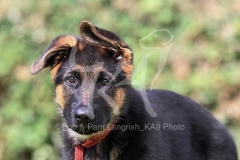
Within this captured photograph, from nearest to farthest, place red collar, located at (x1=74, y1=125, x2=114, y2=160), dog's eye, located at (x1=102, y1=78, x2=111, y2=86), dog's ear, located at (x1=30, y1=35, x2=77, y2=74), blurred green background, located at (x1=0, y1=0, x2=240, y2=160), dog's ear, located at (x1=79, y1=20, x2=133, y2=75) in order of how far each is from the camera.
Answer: dog's ear, located at (x1=79, y1=20, x2=133, y2=75)
dog's ear, located at (x1=30, y1=35, x2=77, y2=74)
dog's eye, located at (x1=102, y1=78, x2=111, y2=86)
red collar, located at (x1=74, y1=125, x2=114, y2=160)
blurred green background, located at (x1=0, y1=0, x2=240, y2=160)

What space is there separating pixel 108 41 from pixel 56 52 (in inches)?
22.9

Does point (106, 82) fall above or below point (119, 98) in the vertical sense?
above

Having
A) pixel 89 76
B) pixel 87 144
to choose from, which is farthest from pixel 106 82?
pixel 87 144

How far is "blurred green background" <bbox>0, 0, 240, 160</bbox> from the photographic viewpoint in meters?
9.49

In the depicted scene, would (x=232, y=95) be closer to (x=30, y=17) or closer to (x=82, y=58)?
(x=30, y=17)

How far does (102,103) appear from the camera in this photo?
495cm

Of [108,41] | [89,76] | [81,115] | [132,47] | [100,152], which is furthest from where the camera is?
[132,47]

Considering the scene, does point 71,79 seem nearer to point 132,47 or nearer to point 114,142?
point 114,142

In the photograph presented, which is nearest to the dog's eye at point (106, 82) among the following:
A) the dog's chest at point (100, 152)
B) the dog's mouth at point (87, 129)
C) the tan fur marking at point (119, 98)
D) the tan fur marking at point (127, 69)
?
the tan fur marking at point (119, 98)

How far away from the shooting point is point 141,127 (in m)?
5.16

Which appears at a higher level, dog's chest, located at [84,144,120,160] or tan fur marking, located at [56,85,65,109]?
tan fur marking, located at [56,85,65,109]

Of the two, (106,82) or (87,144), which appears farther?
(87,144)

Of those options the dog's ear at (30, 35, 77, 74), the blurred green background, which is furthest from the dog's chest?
the blurred green background

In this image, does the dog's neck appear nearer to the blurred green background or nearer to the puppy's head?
the puppy's head
